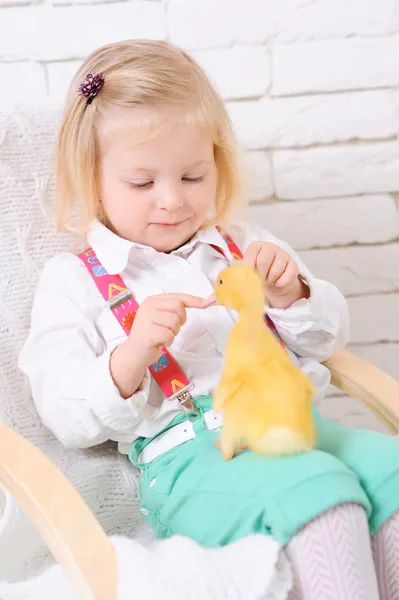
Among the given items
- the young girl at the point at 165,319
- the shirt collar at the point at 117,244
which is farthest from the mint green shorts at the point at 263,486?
the shirt collar at the point at 117,244

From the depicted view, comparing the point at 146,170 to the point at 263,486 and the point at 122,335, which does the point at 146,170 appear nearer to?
the point at 122,335

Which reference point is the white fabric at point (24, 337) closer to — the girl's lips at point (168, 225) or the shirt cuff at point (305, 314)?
the shirt cuff at point (305, 314)

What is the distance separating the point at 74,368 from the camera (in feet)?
2.96

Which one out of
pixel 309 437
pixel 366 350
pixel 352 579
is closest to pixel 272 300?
pixel 309 437

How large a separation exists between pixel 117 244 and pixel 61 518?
40 centimetres

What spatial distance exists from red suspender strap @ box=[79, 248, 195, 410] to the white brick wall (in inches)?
13.0

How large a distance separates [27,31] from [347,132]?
22.0 inches

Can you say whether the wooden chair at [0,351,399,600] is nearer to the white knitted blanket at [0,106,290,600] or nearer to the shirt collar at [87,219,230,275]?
the white knitted blanket at [0,106,290,600]

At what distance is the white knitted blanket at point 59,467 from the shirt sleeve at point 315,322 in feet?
0.90

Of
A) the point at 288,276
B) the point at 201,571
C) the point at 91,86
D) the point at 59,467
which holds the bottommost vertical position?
the point at 59,467

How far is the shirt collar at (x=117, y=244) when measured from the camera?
97 centimetres

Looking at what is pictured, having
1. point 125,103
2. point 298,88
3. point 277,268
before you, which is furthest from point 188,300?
point 298,88

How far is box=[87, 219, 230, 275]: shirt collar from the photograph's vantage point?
3.19ft

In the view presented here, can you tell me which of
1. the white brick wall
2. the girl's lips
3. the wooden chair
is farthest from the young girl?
the white brick wall
